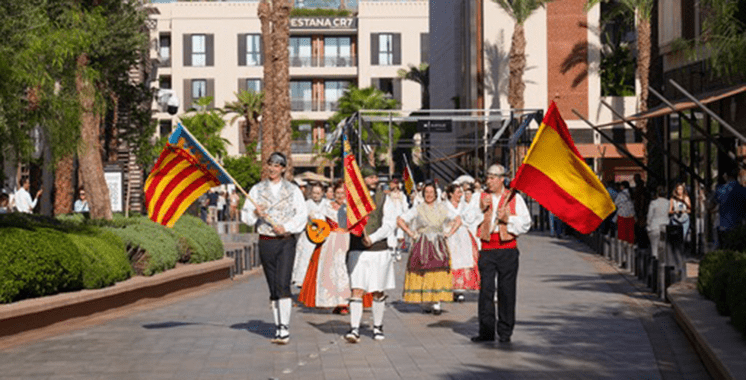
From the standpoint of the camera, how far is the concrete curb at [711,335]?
962 cm

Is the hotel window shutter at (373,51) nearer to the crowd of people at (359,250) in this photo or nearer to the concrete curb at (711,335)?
the crowd of people at (359,250)

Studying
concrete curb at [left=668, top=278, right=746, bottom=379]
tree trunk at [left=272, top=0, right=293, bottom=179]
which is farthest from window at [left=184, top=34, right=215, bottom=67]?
concrete curb at [left=668, top=278, right=746, bottom=379]

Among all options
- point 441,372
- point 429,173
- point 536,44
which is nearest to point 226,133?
point 429,173

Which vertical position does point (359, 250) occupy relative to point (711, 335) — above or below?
above

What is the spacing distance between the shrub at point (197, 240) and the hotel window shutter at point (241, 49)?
2594 inches

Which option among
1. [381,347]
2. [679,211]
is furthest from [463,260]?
[679,211]

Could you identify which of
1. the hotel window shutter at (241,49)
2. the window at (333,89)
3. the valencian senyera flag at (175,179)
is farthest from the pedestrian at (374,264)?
the window at (333,89)

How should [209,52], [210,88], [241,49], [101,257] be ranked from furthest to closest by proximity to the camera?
[241,49] < [209,52] < [210,88] < [101,257]

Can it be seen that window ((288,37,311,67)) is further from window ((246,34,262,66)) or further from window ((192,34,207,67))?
window ((192,34,207,67))

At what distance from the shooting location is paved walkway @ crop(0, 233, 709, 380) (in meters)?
11.3

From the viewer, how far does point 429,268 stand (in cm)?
1678

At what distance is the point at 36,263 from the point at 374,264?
13.3ft

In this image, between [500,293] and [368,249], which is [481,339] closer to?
[500,293]

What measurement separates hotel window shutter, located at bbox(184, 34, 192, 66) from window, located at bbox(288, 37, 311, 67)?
6.87 metres
